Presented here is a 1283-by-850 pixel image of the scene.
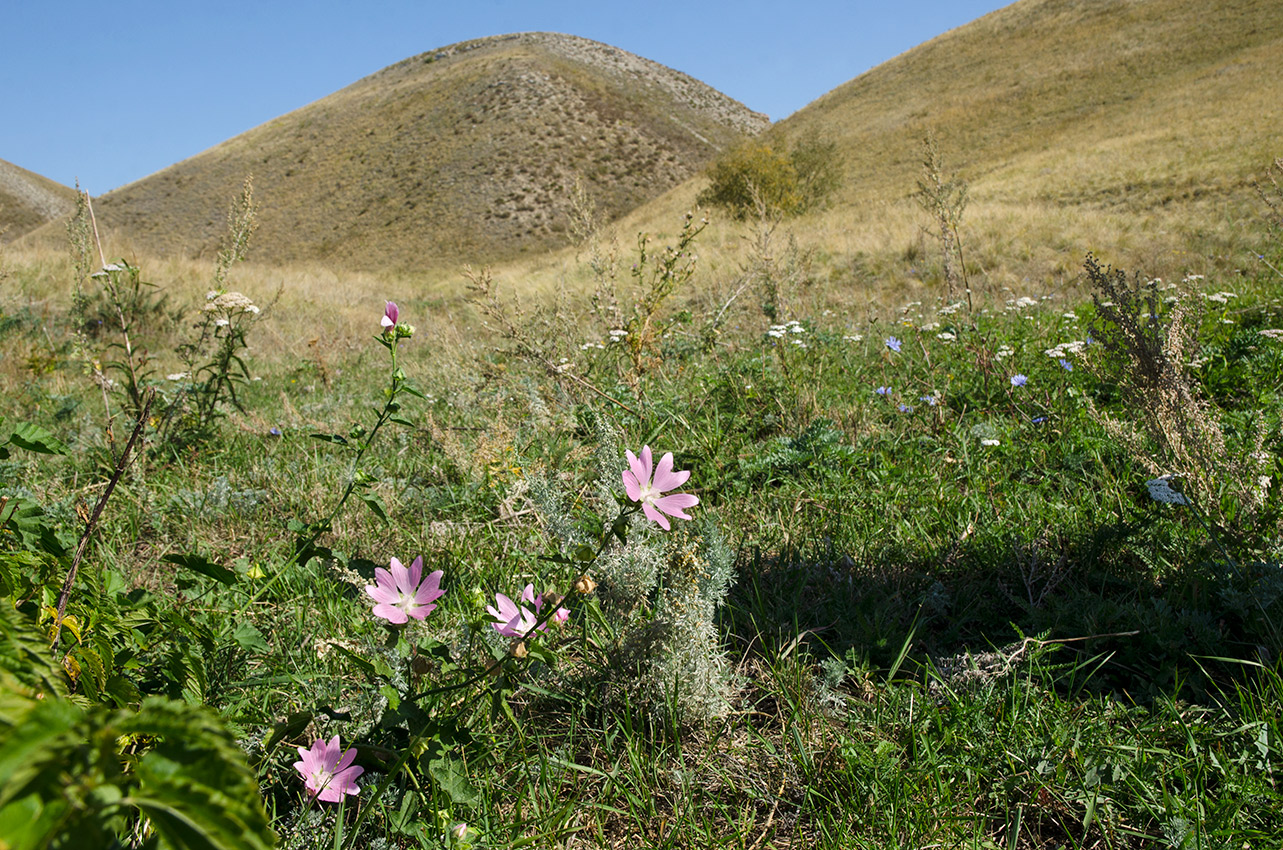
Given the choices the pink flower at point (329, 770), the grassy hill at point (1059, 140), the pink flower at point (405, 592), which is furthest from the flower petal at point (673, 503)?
the grassy hill at point (1059, 140)

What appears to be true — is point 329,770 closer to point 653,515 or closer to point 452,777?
point 452,777

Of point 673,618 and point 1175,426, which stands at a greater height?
point 1175,426

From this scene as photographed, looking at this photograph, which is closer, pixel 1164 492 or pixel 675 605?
pixel 675 605

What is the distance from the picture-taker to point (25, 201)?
204 feet

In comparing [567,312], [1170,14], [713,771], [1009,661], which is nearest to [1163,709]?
[1009,661]

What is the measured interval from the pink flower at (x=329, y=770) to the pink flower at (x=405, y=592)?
10.4 inches

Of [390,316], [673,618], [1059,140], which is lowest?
[673,618]

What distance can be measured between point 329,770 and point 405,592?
0.36m

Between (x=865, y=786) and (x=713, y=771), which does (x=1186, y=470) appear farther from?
(x=713, y=771)

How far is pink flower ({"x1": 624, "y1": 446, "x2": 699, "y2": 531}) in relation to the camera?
1.07m

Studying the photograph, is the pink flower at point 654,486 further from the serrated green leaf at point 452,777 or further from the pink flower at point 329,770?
the pink flower at point 329,770

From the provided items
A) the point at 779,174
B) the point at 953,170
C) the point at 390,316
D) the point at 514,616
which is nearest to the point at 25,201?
the point at 779,174

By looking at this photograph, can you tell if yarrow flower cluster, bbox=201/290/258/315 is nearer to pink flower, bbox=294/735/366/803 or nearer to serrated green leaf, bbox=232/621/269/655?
serrated green leaf, bbox=232/621/269/655

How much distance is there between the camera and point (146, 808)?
16.1 inches
